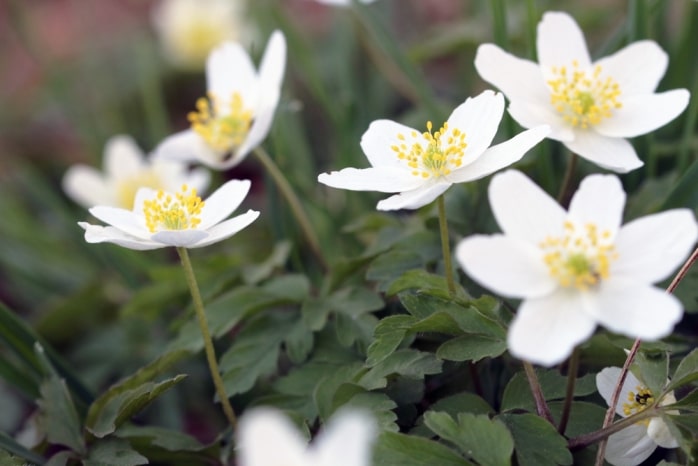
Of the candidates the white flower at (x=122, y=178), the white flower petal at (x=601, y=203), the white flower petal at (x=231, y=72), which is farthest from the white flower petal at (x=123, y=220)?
the white flower at (x=122, y=178)

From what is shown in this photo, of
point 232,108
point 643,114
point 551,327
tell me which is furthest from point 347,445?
point 232,108

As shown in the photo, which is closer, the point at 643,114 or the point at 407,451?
the point at 407,451

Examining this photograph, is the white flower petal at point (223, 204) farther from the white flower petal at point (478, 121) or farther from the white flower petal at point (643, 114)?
the white flower petal at point (643, 114)

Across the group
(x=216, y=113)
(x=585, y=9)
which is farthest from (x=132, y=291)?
(x=585, y=9)

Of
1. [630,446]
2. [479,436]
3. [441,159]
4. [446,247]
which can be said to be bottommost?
[630,446]

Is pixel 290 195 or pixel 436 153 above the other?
pixel 436 153

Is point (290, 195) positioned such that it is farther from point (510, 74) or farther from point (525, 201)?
point (525, 201)

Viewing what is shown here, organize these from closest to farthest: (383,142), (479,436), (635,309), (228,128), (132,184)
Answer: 1. (635,309)
2. (479,436)
3. (383,142)
4. (228,128)
5. (132,184)
